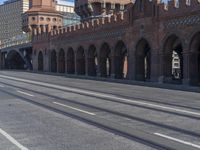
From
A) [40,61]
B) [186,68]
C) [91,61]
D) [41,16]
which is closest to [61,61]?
[40,61]

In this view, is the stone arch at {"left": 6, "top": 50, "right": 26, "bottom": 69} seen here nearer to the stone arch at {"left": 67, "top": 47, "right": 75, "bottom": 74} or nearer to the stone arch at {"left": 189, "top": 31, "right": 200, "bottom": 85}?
the stone arch at {"left": 67, "top": 47, "right": 75, "bottom": 74}

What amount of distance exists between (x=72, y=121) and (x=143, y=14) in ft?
103

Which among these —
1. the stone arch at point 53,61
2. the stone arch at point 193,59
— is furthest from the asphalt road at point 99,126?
the stone arch at point 53,61

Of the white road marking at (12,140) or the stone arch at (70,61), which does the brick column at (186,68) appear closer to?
the white road marking at (12,140)

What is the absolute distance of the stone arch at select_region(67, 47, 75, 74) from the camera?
2499 inches

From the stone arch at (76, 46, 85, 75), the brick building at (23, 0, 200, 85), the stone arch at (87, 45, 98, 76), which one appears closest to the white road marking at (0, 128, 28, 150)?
the brick building at (23, 0, 200, 85)

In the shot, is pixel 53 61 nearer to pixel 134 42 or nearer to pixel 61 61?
pixel 61 61

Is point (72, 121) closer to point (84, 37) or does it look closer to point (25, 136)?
point (25, 136)

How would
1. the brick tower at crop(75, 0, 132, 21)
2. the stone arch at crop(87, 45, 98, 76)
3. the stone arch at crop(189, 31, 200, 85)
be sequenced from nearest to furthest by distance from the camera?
the stone arch at crop(189, 31, 200, 85)
the stone arch at crop(87, 45, 98, 76)
the brick tower at crop(75, 0, 132, 21)

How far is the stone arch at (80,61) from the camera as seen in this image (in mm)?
59969

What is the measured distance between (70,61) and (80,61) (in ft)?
12.1

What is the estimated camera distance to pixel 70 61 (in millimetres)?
63969

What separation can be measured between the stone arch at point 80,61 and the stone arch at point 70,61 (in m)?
3.08

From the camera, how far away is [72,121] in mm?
14023
